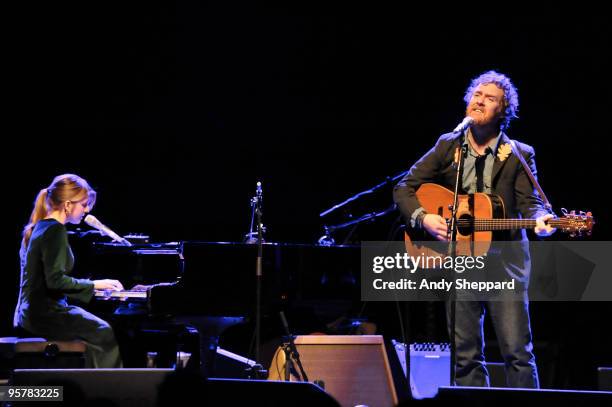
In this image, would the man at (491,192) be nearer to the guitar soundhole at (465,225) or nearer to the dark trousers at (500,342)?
the dark trousers at (500,342)

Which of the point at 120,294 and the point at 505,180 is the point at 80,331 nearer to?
the point at 120,294

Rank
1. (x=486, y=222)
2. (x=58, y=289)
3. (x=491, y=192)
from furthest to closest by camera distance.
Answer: (x=58, y=289) → (x=491, y=192) → (x=486, y=222)

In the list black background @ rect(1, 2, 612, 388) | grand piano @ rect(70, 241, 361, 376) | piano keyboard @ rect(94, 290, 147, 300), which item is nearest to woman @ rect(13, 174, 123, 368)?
piano keyboard @ rect(94, 290, 147, 300)

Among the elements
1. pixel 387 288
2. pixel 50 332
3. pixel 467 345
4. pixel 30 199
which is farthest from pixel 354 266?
pixel 30 199

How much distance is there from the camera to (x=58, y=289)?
554 cm

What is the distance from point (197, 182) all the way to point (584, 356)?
4409mm

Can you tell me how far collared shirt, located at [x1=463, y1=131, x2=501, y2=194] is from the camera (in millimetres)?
4469

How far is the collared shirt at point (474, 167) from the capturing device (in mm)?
4469

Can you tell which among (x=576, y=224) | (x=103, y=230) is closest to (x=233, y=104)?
(x=103, y=230)

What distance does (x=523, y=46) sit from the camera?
22.6 feet

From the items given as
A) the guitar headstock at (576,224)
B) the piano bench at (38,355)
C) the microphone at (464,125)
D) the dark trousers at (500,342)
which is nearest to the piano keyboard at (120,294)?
the piano bench at (38,355)

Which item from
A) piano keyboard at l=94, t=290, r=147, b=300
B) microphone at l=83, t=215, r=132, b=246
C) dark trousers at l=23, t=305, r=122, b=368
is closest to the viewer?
dark trousers at l=23, t=305, r=122, b=368

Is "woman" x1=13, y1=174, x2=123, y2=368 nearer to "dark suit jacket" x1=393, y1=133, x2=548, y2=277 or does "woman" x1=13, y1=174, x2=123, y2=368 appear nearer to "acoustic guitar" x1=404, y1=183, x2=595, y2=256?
"dark suit jacket" x1=393, y1=133, x2=548, y2=277

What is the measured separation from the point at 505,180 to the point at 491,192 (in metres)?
0.12
